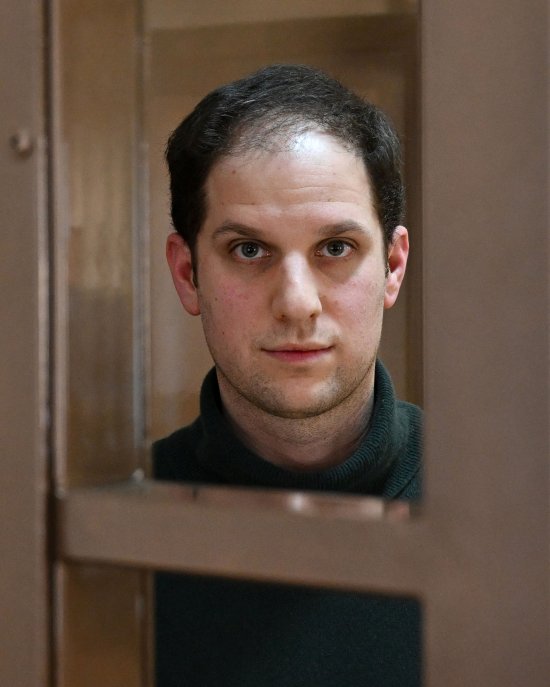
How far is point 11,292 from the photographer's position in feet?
1.09

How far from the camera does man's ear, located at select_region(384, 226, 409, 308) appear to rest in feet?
3.05

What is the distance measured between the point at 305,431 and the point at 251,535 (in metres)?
0.65

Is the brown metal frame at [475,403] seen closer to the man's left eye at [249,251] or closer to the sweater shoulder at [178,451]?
the man's left eye at [249,251]

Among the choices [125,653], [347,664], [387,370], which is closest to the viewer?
[125,653]

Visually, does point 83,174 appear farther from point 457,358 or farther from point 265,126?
point 265,126

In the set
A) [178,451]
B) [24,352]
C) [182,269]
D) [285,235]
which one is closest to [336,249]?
[285,235]

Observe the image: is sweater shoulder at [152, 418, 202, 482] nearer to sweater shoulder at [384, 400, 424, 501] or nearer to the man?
the man

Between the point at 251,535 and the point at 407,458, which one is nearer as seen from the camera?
the point at 251,535

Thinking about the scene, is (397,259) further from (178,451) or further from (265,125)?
(178,451)

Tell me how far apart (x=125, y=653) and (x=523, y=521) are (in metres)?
0.19

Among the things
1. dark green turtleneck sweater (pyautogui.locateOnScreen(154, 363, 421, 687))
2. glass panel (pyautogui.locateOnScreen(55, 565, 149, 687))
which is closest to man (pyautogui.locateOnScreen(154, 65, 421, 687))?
dark green turtleneck sweater (pyautogui.locateOnScreen(154, 363, 421, 687))

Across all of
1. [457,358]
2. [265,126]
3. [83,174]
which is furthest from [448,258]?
[265,126]

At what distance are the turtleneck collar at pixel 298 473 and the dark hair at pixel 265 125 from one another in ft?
0.64

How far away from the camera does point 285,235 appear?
2.62 feet
